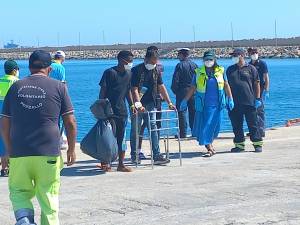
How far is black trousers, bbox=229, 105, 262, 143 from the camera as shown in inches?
540

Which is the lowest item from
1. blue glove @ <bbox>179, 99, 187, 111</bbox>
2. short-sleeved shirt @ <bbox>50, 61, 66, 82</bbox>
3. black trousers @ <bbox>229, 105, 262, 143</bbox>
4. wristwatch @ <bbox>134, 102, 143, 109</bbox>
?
black trousers @ <bbox>229, 105, 262, 143</bbox>

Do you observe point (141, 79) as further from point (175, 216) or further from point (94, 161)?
point (175, 216)

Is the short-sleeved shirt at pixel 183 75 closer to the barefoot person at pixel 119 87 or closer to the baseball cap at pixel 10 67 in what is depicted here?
the barefoot person at pixel 119 87

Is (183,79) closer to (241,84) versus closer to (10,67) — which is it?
(241,84)

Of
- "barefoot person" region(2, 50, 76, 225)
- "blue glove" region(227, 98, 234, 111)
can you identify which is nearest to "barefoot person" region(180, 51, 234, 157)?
"blue glove" region(227, 98, 234, 111)

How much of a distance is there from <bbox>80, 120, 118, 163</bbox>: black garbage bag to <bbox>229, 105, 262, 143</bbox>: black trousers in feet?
10.3

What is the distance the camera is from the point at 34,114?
668 cm

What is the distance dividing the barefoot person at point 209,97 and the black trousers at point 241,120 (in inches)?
17.8

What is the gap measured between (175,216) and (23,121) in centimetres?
235

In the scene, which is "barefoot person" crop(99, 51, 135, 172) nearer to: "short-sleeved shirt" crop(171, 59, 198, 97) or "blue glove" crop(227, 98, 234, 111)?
"blue glove" crop(227, 98, 234, 111)

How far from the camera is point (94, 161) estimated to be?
1296 cm

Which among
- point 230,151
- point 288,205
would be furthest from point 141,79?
point 288,205

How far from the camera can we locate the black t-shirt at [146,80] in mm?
12078

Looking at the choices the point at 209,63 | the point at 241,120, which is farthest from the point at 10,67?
the point at 241,120
